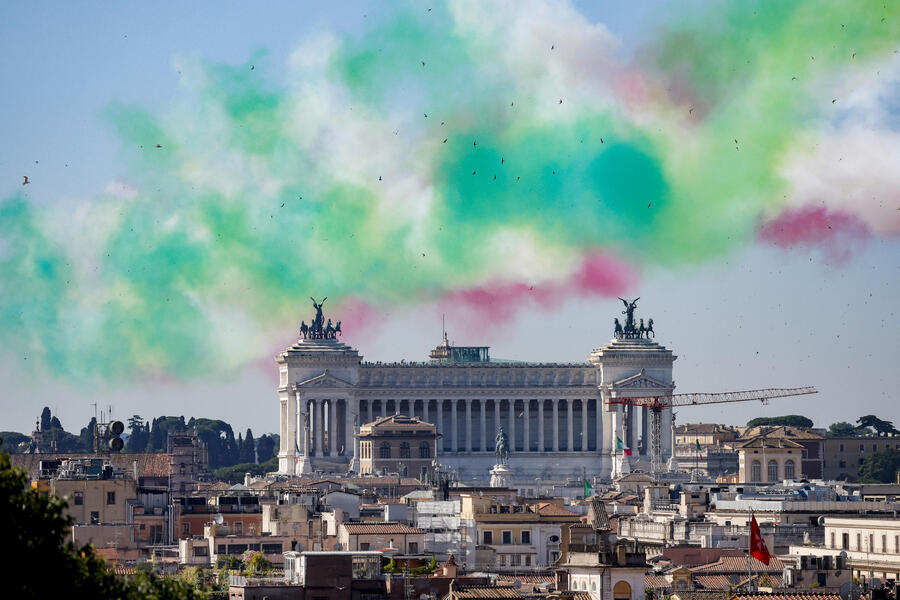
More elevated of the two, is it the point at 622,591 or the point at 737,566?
the point at 737,566

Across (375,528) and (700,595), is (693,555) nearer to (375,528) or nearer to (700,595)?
(375,528)

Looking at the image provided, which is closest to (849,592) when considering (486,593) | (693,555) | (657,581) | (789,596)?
(789,596)

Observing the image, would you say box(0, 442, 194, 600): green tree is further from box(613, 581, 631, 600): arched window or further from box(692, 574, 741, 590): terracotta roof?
box(692, 574, 741, 590): terracotta roof

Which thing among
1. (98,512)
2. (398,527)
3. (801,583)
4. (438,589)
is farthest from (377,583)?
(98,512)

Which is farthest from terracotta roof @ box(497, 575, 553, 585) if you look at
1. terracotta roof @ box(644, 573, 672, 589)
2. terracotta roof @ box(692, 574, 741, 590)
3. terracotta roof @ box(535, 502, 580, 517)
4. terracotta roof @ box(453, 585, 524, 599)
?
terracotta roof @ box(535, 502, 580, 517)

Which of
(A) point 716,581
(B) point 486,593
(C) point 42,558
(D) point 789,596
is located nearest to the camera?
(C) point 42,558

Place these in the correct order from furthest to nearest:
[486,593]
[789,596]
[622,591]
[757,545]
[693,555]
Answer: [693,555] → [757,545] → [486,593] → [789,596] → [622,591]

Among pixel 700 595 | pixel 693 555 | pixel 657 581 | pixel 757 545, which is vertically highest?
pixel 693 555

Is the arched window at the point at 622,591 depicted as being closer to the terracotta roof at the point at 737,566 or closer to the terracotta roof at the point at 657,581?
Result: the terracotta roof at the point at 657,581
